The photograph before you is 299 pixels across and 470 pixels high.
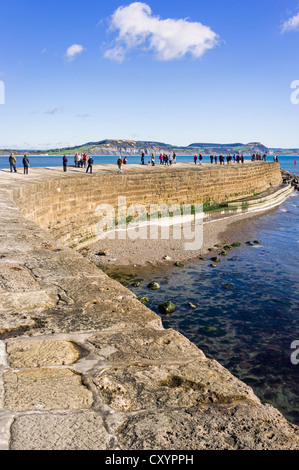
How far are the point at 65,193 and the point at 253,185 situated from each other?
26680mm

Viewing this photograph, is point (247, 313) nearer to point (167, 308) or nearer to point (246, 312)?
point (246, 312)

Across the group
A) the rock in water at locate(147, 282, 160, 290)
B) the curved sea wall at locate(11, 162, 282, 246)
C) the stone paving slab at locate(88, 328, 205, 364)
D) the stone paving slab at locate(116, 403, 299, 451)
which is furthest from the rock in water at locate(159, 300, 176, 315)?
the stone paving slab at locate(116, 403, 299, 451)

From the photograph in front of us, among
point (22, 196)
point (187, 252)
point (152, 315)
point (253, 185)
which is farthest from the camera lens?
point (253, 185)

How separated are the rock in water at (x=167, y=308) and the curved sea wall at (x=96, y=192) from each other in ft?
16.4

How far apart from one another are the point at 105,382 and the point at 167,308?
7960mm

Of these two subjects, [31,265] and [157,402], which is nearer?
[157,402]

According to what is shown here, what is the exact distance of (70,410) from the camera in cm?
203

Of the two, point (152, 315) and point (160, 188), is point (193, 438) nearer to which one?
point (152, 315)

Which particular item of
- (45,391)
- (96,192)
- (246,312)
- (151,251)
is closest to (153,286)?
(246,312)

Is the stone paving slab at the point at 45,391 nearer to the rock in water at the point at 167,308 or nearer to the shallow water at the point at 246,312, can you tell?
the shallow water at the point at 246,312

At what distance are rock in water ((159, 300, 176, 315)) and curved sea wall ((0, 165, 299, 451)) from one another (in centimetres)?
612

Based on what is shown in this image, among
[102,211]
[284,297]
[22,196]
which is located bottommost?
[284,297]

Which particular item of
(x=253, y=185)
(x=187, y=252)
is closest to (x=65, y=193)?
(x=187, y=252)

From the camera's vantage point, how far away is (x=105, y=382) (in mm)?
2344
